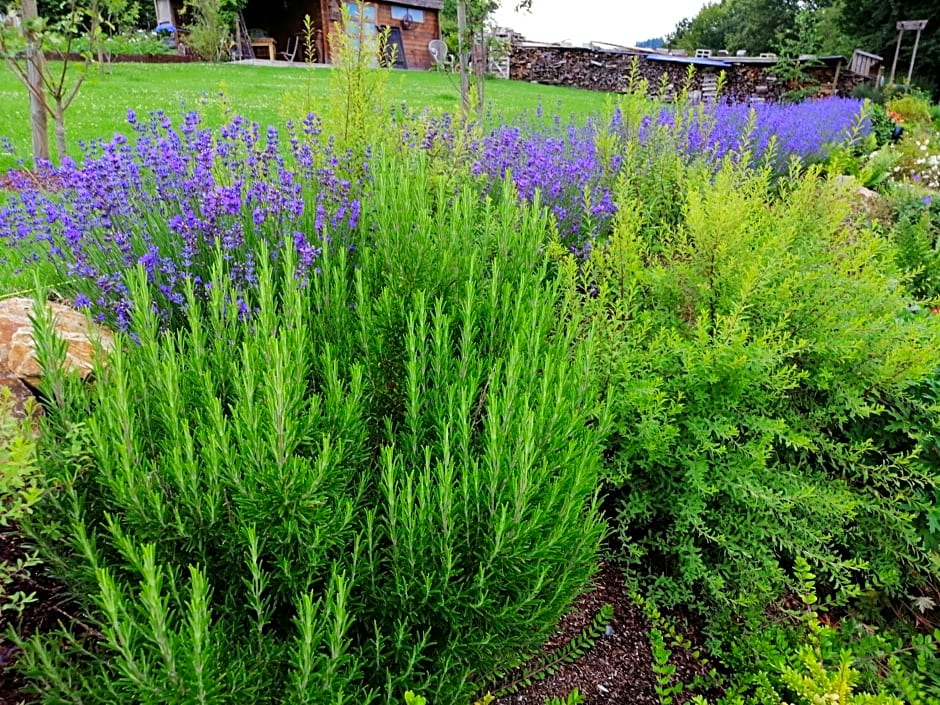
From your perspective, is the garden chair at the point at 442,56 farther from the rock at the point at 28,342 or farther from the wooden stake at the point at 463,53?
the rock at the point at 28,342

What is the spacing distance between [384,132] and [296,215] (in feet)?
6.02

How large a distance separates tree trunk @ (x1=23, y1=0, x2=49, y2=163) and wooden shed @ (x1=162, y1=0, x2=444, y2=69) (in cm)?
2536

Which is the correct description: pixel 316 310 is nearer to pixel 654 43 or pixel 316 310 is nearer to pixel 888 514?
pixel 888 514

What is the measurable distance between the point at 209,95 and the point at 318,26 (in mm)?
16522

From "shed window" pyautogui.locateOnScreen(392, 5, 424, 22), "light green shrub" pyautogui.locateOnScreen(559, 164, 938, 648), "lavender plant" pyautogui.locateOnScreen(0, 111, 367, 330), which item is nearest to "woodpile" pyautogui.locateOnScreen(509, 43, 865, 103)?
"shed window" pyautogui.locateOnScreen(392, 5, 424, 22)

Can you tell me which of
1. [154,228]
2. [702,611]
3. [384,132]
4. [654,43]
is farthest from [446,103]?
[654,43]

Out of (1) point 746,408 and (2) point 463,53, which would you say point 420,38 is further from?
(1) point 746,408

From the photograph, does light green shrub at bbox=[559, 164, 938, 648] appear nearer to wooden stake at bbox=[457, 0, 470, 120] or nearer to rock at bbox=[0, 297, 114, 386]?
rock at bbox=[0, 297, 114, 386]

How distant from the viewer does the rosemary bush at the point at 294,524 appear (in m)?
1.35

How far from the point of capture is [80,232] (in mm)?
2770

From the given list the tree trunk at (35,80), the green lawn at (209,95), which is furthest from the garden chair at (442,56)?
the tree trunk at (35,80)

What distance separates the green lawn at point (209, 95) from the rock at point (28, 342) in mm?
1891

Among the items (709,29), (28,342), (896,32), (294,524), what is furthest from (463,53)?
(709,29)

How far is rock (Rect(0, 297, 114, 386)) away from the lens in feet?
7.65
